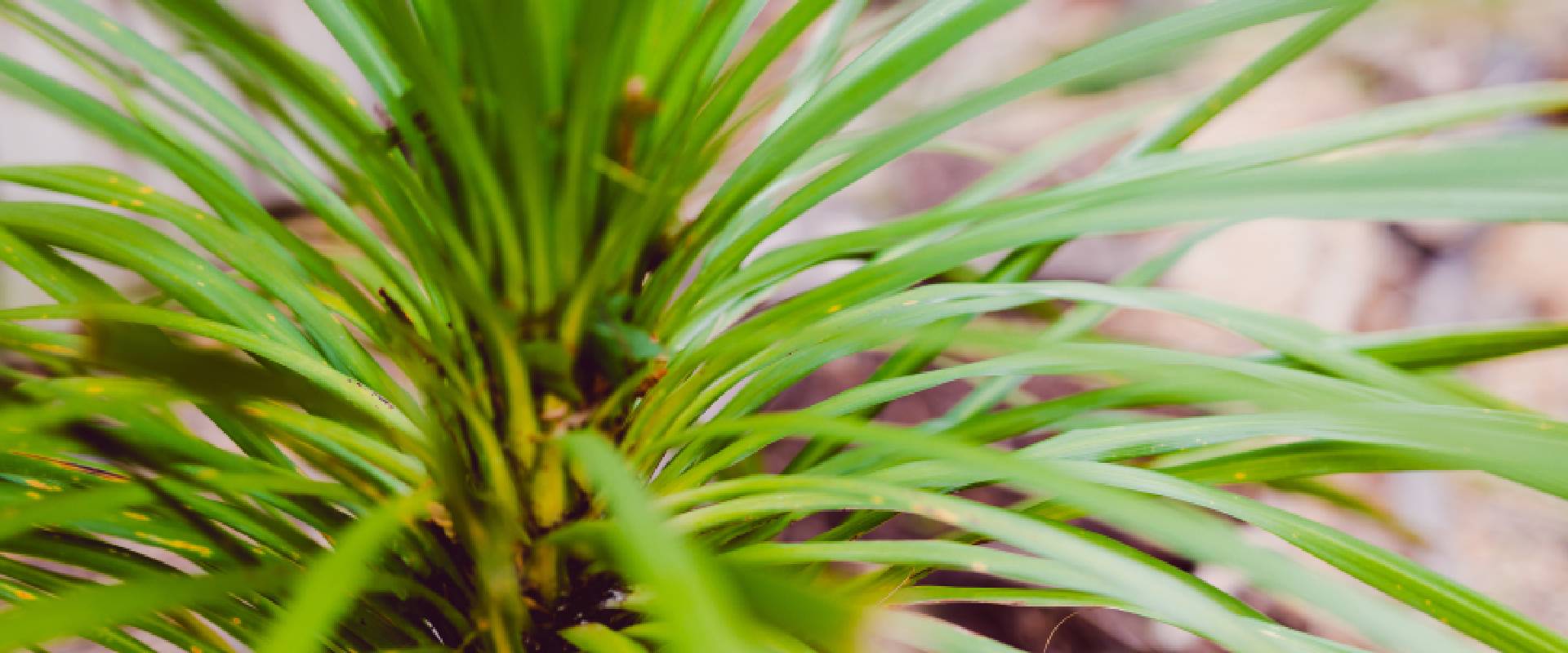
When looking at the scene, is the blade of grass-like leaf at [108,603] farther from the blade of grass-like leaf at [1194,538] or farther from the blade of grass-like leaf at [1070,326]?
the blade of grass-like leaf at [1070,326]

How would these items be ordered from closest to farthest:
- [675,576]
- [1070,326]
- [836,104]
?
[675,576] < [836,104] < [1070,326]

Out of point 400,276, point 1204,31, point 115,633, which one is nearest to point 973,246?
point 1204,31

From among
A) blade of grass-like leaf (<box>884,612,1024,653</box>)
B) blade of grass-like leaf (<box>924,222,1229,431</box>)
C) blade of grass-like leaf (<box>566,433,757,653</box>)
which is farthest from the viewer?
blade of grass-like leaf (<box>924,222,1229,431</box>)

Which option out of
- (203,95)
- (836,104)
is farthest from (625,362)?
(203,95)

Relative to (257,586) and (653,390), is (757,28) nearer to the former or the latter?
(653,390)

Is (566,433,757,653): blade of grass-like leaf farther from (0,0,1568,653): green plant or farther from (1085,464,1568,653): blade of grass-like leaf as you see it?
(1085,464,1568,653): blade of grass-like leaf

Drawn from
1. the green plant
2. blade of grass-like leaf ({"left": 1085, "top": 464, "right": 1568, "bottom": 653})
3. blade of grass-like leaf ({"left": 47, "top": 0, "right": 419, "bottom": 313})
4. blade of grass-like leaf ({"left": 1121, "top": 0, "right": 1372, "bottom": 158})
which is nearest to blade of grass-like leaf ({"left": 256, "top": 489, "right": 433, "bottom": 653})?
the green plant

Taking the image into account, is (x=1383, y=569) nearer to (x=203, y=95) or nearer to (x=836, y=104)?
(x=836, y=104)

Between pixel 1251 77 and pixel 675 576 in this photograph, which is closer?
pixel 675 576

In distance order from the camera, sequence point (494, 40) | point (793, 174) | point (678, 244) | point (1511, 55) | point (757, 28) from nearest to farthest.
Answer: point (494, 40) < point (678, 244) < point (793, 174) < point (1511, 55) < point (757, 28)
